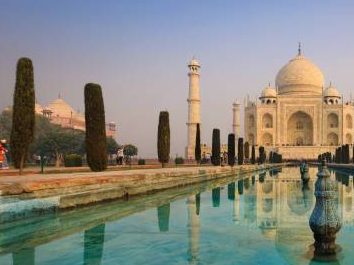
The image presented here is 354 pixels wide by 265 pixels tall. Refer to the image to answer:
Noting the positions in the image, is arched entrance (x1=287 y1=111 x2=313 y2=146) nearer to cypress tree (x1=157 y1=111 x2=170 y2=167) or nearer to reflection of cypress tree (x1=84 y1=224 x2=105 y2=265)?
cypress tree (x1=157 y1=111 x2=170 y2=167)

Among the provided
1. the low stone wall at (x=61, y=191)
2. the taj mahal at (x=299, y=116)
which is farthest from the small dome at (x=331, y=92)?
the low stone wall at (x=61, y=191)

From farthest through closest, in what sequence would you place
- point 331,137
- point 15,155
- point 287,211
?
point 331,137, point 15,155, point 287,211

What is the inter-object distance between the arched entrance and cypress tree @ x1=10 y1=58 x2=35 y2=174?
4940 centimetres

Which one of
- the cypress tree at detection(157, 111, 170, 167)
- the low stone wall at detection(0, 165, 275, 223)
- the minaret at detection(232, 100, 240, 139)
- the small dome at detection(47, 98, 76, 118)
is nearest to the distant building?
the small dome at detection(47, 98, 76, 118)

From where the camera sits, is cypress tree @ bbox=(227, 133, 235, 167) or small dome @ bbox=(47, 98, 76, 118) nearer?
cypress tree @ bbox=(227, 133, 235, 167)

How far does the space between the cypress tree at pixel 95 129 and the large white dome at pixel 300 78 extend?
157ft

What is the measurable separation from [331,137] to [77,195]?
52541mm

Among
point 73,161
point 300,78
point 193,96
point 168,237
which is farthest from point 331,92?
point 168,237

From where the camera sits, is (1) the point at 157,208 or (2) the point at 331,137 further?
(2) the point at 331,137

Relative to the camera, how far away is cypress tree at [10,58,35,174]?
34.1 ft

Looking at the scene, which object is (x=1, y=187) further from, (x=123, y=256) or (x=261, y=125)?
(x=261, y=125)

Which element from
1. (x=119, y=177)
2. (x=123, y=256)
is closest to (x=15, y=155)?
(x=119, y=177)

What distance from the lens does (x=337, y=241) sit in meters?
4.39

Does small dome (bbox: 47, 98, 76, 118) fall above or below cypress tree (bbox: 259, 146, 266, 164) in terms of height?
above
